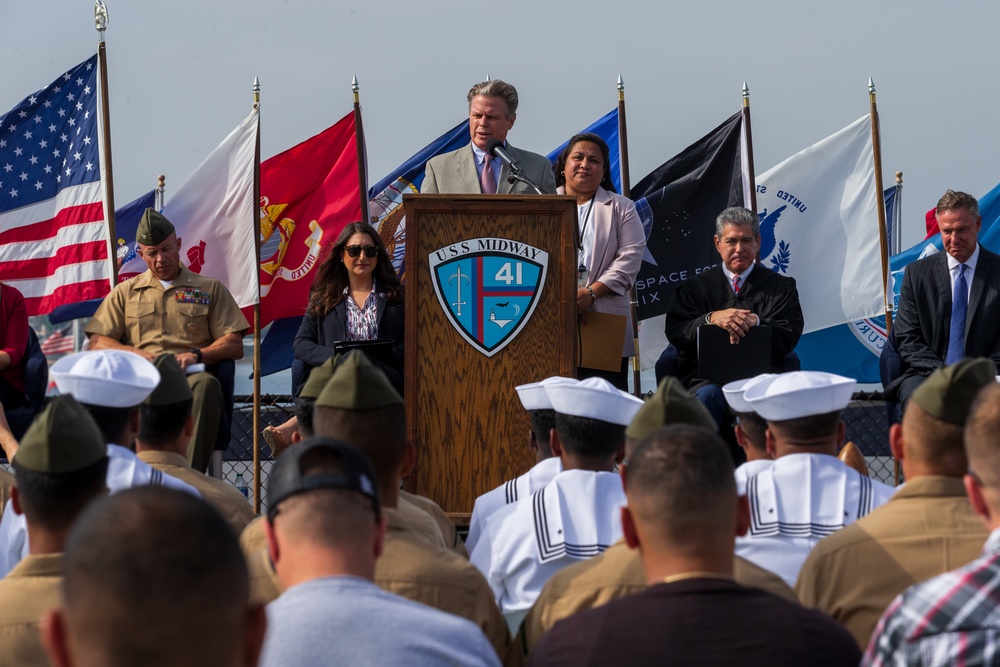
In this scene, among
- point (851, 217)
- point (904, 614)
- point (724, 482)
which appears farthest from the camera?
point (851, 217)

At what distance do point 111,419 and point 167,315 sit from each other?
3203 mm

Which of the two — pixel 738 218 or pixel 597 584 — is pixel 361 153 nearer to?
pixel 738 218

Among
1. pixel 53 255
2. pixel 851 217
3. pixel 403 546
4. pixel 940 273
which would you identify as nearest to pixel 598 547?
pixel 403 546

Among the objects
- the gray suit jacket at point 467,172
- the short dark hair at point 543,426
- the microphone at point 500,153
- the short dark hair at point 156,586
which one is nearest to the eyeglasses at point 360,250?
the gray suit jacket at point 467,172

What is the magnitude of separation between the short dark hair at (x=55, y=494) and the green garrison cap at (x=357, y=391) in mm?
690

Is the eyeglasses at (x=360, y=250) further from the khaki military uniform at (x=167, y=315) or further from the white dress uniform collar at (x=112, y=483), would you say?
the white dress uniform collar at (x=112, y=483)

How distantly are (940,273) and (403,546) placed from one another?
512 centimetres

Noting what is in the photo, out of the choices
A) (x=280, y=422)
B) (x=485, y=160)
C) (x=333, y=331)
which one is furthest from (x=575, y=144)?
(x=280, y=422)

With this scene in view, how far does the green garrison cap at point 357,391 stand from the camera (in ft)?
11.3

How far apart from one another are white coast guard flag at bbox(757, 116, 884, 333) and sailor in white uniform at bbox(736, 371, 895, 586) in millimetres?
6806

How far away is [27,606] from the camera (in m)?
2.72

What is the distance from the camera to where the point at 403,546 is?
3.04 m

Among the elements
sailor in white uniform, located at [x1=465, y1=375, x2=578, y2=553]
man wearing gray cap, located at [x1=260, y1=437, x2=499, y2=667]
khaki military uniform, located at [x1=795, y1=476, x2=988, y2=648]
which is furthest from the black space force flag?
man wearing gray cap, located at [x1=260, y1=437, x2=499, y2=667]

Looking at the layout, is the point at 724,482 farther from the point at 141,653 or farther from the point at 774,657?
the point at 141,653
